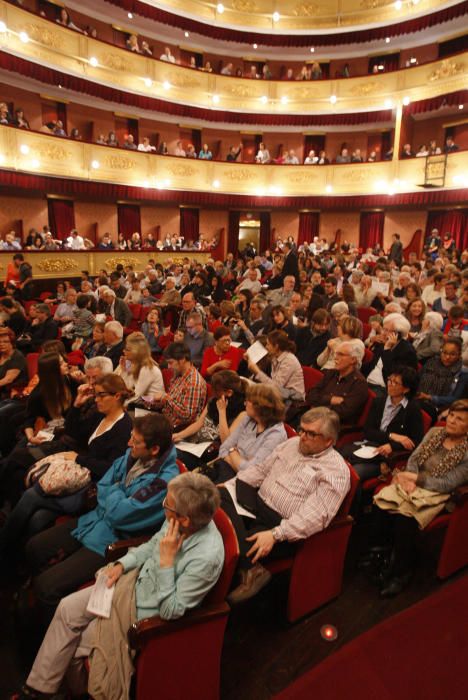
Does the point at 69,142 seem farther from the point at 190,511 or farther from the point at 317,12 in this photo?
the point at 190,511

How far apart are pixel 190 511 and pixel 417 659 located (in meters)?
0.85

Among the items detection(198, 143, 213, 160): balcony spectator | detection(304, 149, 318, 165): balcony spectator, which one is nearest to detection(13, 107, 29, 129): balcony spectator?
detection(198, 143, 213, 160): balcony spectator

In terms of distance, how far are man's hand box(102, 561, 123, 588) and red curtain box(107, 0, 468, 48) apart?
15231 millimetres

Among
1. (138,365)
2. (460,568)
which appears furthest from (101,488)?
(460,568)

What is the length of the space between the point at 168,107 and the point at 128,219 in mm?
3692

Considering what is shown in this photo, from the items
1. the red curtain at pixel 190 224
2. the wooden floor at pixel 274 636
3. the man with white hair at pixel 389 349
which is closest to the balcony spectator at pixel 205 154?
→ the red curtain at pixel 190 224

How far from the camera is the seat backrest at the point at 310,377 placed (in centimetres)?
397

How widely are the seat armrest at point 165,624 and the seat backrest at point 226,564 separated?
0.24 ft

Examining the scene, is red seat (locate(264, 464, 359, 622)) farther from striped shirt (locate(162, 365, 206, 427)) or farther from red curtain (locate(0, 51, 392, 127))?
red curtain (locate(0, 51, 392, 127))

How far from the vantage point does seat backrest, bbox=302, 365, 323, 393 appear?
13.0 feet

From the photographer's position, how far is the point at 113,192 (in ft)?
42.8

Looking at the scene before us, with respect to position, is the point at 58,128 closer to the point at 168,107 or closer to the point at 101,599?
→ the point at 168,107

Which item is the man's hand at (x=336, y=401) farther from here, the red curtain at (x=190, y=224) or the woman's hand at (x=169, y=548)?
the red curtain at (x=190, y=224)

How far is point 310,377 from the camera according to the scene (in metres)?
4.05
